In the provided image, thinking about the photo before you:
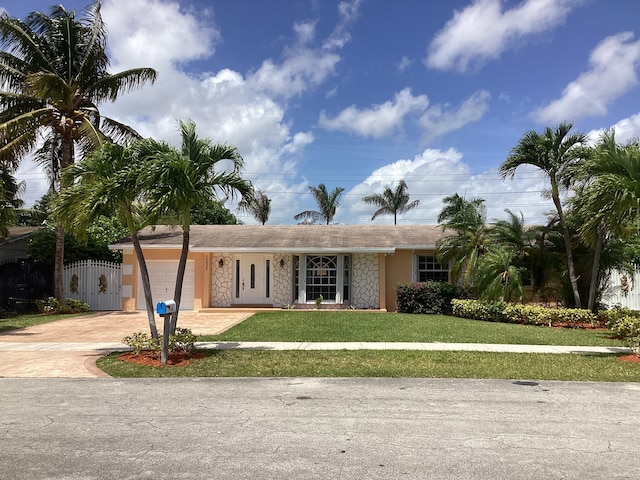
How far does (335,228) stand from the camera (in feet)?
78.8

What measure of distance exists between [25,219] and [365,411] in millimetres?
35685

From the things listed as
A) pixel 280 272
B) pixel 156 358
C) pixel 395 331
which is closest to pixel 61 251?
pixel 280 272

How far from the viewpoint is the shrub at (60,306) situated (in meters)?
19.1

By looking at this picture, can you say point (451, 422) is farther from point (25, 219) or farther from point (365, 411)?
point (25, 219)

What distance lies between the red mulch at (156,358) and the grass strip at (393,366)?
18cm

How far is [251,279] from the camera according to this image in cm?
2091

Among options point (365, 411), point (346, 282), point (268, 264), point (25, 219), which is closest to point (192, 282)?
point (268, 264)

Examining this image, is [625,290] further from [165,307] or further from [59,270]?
[59,270]

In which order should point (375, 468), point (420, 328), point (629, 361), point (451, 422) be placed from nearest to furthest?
point (375, 468)
point (451, 422)
point (629, 361)
point (420, 328)

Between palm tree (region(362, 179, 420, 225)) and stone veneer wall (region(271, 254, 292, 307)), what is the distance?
20.6 metres

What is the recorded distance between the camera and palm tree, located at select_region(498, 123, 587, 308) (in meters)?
15.9

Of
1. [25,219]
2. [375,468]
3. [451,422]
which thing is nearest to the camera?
[375,468]

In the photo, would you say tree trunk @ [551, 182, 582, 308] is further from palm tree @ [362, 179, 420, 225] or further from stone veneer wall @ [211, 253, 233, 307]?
palm tree @ [362, 179, 420, 225]

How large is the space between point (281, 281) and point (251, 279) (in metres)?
1.27
